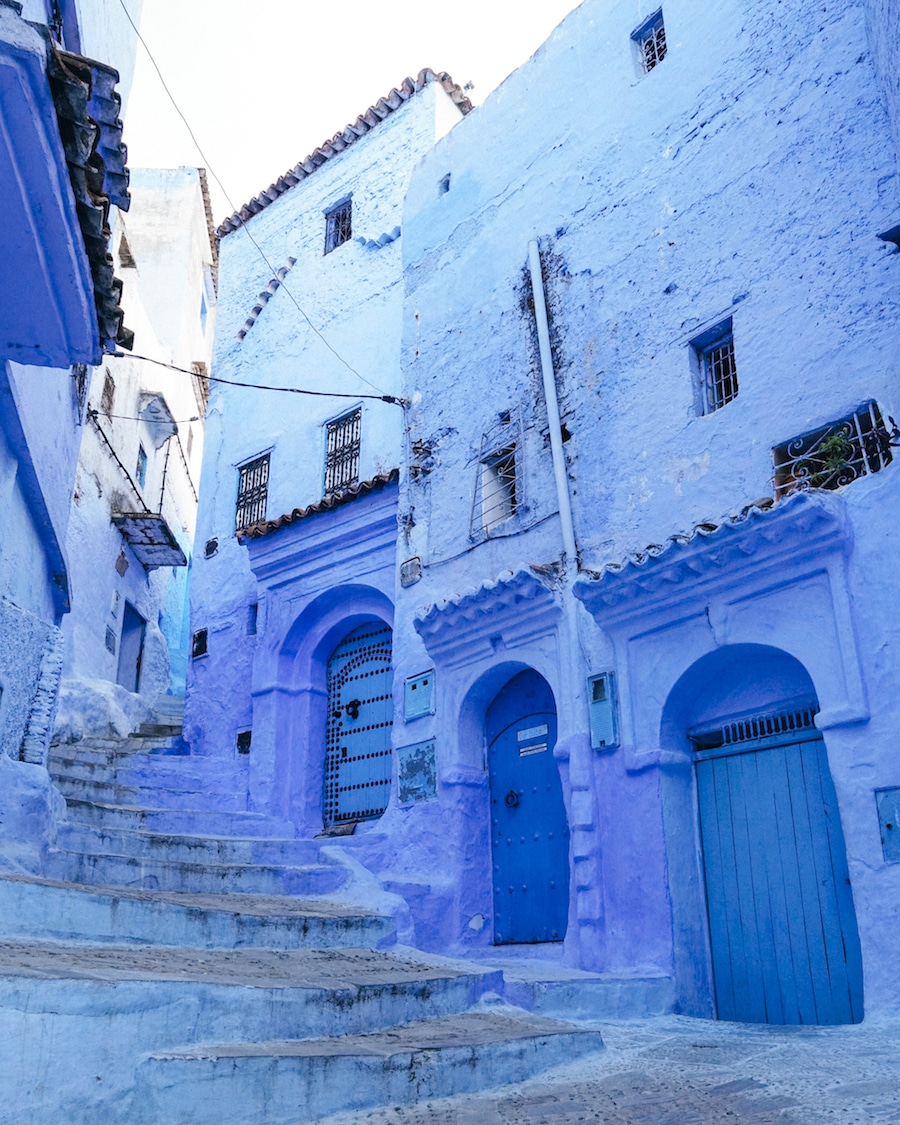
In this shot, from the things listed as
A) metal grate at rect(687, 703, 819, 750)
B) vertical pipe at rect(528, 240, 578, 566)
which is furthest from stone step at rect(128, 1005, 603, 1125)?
vertical pipe at rect(528, 240, 578, 566)

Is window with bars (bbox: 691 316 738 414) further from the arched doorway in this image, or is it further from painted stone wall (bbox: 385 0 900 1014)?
the arched doorway

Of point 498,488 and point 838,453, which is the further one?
point 498,488

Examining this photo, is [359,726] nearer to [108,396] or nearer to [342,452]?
[342,452]

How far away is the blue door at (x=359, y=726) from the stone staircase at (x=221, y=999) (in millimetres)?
2752

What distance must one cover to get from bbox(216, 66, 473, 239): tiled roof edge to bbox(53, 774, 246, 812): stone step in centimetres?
885

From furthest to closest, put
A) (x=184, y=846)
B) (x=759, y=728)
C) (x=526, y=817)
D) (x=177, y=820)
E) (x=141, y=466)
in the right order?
(x=141, y=466) → (x=177, y=820) → (x=526, y=817) → (x=184, y=846) → (x=759, y=728)

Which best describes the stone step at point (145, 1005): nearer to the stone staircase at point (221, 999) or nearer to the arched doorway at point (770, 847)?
the stone staircase at point (221, 999)

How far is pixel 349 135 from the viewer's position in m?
14.1

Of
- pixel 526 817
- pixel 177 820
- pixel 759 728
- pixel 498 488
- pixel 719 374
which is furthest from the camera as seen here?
pixel 498 488

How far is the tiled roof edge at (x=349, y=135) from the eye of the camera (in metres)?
13.3

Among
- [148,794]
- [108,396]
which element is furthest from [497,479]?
[108,396]

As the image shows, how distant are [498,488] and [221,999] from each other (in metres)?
6.48

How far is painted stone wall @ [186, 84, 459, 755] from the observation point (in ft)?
40.5

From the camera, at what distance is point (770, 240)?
25.9 feet
